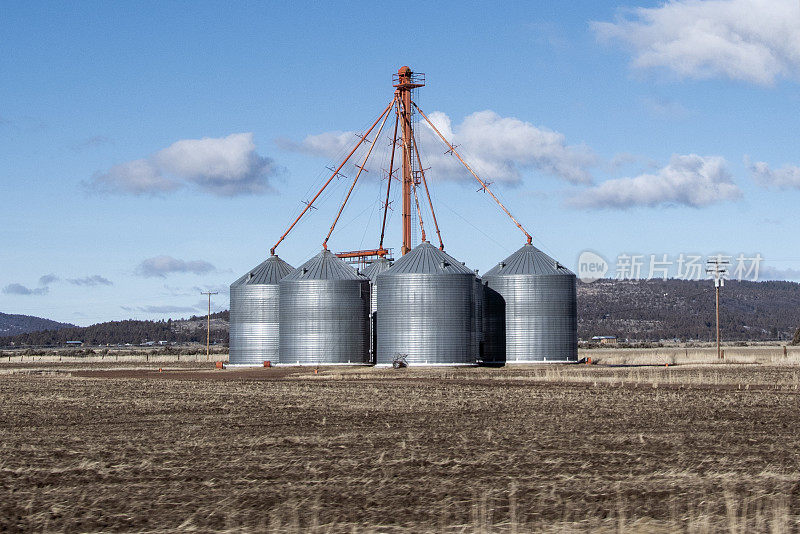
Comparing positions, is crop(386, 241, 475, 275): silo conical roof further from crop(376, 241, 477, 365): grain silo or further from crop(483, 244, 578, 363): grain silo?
crop(483, 244, 578, 363): grain silo

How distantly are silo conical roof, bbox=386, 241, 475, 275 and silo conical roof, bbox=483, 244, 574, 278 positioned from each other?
22.0ft

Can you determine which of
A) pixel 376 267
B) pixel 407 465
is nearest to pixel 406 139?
pixel 376 267

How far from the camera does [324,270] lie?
84.2 m

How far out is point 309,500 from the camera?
1625 centimetres

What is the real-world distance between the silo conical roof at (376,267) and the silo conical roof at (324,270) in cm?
710

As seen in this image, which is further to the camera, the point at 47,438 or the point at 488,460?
the point at 47,438

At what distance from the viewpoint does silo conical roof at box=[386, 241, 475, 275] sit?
260 ft

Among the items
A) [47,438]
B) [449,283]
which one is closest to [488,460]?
[47,438]

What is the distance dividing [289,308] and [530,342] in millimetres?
20560

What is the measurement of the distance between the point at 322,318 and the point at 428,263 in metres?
10.2

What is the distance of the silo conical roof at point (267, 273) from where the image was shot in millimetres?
89250

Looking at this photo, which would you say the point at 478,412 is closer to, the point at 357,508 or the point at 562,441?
the point at 562,441

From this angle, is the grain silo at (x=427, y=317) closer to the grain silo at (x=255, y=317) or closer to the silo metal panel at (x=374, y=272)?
the silo metal panel at (x=374, y=272)

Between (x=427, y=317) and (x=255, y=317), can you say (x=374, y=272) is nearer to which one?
(x=255, y=317)
